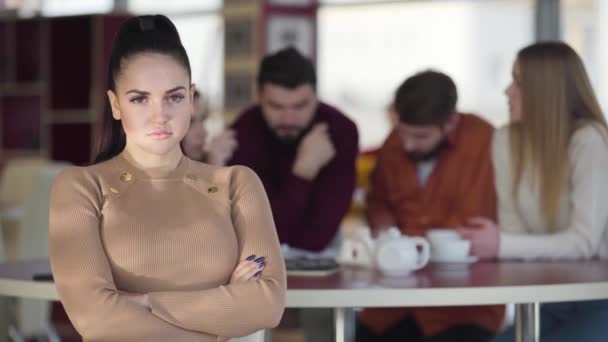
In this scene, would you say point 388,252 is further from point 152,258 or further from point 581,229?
point 152,258

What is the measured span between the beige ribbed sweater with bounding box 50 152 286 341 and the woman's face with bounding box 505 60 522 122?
1255mm

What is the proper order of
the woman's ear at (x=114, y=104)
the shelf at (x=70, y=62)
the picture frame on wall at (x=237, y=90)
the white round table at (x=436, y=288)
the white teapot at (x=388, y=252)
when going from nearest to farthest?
the woman's ear at (x=114, y=104)
the white round table at (x=436, y=288)
the white teapot at (x=388, y=252)
the picture frame on wall at (x=237, y=90)
the shelf at (x=70, y=62)

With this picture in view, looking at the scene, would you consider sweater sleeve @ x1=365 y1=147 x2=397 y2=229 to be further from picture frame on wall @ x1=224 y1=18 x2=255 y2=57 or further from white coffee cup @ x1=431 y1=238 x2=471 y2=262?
picture frame on wall @ x1=224 y1=18 x2=255 y2=57

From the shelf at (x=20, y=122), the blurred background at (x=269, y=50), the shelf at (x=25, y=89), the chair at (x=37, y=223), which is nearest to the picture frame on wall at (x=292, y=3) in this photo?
the blurred background at (x=269, y=50)

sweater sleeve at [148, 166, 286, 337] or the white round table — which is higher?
sweater sleeve at [148, 166, 286, 337]

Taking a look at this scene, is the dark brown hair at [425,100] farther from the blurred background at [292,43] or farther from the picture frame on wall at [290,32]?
the picture frame on wall at [290,32]

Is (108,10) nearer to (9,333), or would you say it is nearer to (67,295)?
(9,333)

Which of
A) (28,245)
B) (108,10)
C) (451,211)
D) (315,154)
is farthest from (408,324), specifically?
(108,10)

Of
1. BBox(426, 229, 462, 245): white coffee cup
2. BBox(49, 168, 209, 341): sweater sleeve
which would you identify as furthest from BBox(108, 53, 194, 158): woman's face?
BBox(426, 229, 462, 245): white coffee cup

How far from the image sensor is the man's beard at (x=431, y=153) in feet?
9.20

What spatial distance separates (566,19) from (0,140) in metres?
5.13

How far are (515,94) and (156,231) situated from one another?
1430 millimetres

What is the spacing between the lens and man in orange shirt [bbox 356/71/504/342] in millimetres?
2689

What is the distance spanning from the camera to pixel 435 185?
277cm
